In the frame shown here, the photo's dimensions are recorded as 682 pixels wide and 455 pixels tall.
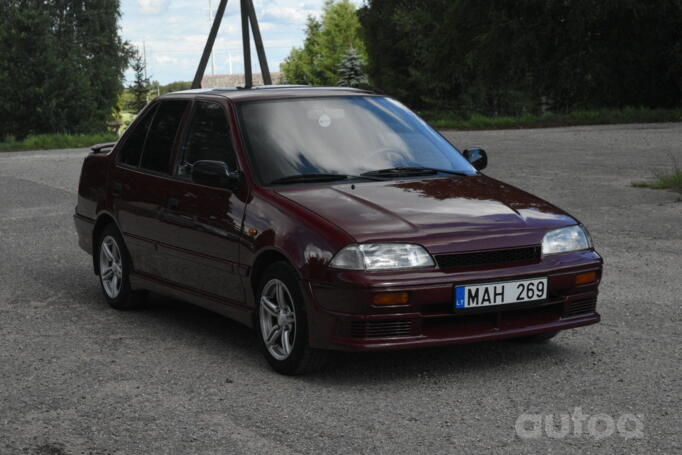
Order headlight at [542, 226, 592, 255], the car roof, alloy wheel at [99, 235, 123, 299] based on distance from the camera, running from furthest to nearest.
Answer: alloy wheel at [99, 235, 123, 299] < the car roof < headlight at [542, 226, 592, 255]

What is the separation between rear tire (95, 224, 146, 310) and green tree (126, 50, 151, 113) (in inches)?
2880

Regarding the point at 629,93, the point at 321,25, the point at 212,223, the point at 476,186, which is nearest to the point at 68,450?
the point at 212,223

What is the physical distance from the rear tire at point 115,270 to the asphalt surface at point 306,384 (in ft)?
0.35

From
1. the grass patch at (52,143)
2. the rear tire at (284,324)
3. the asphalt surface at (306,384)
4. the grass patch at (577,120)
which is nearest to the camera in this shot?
the asphalt surface at (306,384)

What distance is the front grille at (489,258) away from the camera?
5.50 meters

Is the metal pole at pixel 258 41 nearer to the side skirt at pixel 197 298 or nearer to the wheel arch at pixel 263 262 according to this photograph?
the side skirt at pixel 197 298

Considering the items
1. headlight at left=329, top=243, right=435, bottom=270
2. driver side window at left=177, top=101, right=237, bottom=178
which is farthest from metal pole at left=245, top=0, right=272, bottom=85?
headlight at left=329, top=243, right=435, bottom=270

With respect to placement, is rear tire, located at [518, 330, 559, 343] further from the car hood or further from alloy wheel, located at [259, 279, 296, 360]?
alloy wheel, located at [259, 279, 296, 360]

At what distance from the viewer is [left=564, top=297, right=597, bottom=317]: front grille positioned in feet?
19.4

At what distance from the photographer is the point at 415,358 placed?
245 inches

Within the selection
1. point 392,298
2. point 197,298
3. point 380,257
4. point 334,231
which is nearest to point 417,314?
point 392,298

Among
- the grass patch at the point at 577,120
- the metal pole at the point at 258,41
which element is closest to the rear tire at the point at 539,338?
the grass patch at the point at 577,120

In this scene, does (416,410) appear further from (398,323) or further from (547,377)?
(547,377)

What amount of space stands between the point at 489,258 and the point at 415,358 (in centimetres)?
93
